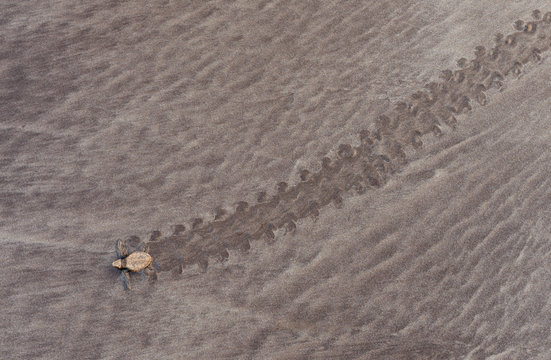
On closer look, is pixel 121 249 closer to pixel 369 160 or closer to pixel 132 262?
pixel 132 262

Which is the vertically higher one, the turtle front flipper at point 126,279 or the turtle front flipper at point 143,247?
the turtle front flipper at point 143,247

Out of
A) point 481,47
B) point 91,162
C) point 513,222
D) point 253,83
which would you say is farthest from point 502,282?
point 91,162

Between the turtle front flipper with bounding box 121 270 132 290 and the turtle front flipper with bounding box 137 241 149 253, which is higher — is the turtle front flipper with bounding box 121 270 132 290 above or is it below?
below

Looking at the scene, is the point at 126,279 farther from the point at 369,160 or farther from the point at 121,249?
the point at 369,160

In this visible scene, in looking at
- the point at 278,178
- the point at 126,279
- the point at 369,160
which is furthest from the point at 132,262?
the point at 369,160
